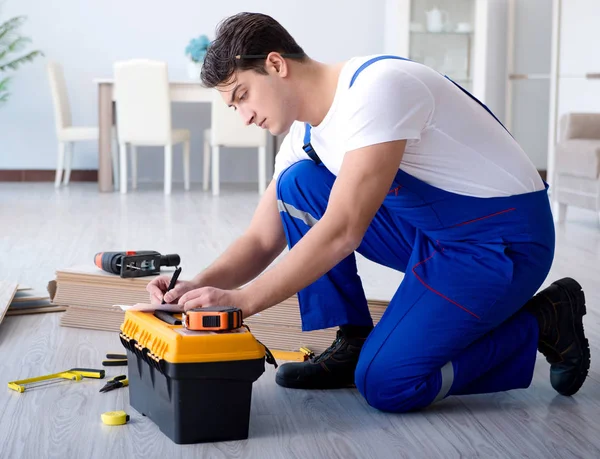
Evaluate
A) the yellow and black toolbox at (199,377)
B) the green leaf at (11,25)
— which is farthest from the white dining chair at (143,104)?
the yellow and black toolbox at (199,377)

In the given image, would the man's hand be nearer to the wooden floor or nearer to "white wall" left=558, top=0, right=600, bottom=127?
the wooden floor

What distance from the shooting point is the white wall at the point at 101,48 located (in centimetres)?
732

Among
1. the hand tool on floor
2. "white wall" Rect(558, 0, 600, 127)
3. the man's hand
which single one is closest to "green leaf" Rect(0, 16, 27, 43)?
"white wall" Rect(558, 0, 600, 127)

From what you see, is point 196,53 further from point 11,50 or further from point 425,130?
point 425,130

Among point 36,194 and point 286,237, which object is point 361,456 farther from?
point 36,194

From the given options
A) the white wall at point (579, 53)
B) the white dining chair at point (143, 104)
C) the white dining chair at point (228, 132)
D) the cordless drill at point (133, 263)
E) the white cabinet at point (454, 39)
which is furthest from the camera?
the white cabinet at point (454, 39)

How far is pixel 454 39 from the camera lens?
291 inches

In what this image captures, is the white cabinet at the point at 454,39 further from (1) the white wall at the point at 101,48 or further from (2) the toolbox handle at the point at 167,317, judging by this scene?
(2) the toolbox handle at the point at 167,317

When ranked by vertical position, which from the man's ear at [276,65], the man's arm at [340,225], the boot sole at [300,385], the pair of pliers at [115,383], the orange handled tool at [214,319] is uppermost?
the man's ear at [276,65]

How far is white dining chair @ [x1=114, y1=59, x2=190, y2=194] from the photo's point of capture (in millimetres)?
6105

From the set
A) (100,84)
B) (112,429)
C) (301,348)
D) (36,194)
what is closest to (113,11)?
(100,84)

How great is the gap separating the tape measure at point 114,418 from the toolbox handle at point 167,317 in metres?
0.19

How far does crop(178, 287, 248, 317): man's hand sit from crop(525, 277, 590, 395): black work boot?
0.63 metres

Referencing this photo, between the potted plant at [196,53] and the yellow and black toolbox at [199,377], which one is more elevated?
the potted plant at [196,53]
